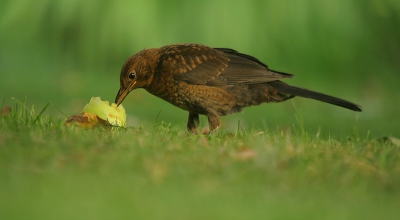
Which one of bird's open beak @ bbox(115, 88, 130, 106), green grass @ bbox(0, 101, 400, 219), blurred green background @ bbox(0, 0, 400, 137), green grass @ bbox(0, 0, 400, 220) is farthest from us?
blurred green background @ bbox(0, 0, 400, 137)

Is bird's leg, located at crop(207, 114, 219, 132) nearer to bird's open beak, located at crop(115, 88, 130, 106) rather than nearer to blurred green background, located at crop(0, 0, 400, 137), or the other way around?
bird's open beak, located at crop(115, 88, 130, 106)

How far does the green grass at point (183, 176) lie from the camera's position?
2.98m

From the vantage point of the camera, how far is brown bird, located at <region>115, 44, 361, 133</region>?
18.8ft

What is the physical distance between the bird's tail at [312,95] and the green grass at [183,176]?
956 millimetres

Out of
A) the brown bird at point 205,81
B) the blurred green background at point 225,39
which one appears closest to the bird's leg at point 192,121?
the brown bird at point 205,81

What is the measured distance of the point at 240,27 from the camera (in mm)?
9031

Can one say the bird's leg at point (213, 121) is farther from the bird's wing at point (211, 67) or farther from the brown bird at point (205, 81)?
the bird's wing at point (211, 67)

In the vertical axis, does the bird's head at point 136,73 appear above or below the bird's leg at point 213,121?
above

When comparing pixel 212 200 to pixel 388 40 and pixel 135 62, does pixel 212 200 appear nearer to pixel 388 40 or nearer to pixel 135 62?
pixel 135 62

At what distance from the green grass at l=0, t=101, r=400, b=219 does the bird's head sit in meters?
0.98

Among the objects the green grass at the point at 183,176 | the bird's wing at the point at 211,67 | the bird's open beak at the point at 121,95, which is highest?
the bird's wing at the point at 211,67

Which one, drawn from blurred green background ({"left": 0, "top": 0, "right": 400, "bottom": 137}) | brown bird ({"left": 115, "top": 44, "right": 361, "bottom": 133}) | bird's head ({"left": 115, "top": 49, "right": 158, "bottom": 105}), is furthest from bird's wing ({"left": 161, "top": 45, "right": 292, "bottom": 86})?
blurred green background ({"left": 0, "top": 0, "right": 400, "bottom": 137})

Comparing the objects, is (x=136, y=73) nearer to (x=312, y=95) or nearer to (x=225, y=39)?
(x=312, y=95)

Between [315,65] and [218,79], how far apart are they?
136 inches
